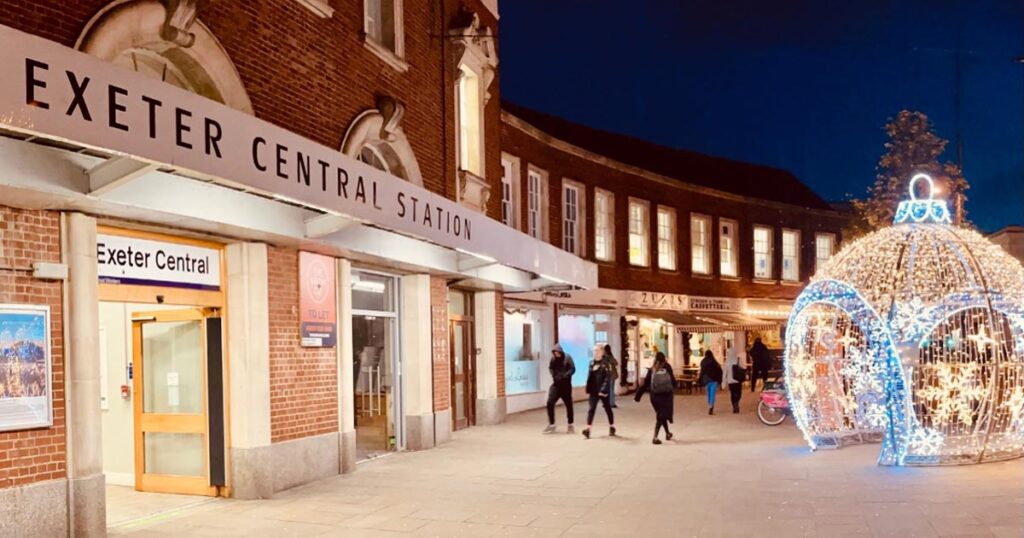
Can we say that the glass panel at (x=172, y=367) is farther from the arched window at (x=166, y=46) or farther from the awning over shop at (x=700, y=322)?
the awning over shop at (x=700, y=322)

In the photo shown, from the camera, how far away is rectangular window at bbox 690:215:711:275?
29.8 metres

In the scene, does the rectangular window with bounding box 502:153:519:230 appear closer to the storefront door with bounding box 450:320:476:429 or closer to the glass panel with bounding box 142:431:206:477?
the storefront door with bounding box 450:320:476:429

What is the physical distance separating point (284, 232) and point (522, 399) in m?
12.6

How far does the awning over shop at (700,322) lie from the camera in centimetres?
2691

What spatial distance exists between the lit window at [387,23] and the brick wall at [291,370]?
13.8 ft

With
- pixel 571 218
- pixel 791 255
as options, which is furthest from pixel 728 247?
pixel 571 218

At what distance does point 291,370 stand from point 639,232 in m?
18.0

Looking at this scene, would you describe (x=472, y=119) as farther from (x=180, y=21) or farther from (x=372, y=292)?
(x=180, y=21)

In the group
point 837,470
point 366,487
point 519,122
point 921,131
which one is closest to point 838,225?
point 921,131

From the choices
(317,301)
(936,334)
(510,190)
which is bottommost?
(936,334)

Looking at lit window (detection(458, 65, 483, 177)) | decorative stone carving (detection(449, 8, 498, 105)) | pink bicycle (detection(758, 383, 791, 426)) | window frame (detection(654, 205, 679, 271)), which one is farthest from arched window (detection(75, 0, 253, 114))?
window frame (detection(654, 205, 679, 271))

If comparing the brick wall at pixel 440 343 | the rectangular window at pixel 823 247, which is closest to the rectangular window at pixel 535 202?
the brick wall at pixel 440 343

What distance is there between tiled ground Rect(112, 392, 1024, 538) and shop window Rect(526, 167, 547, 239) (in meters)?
9.50

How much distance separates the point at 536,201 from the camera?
74.7ft
